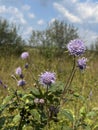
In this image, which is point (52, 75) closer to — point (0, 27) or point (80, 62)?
point (80, 62)

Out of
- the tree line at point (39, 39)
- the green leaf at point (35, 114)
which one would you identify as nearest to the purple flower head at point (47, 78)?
the green leaf at point (35, 114)

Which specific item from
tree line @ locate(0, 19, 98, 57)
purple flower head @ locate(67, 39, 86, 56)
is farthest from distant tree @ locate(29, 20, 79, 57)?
purple flower head @ locate(67, 39, 86, 56)

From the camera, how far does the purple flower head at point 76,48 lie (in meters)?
2.17

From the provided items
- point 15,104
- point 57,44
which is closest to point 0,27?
point 57,44

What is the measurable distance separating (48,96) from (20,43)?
1898cm

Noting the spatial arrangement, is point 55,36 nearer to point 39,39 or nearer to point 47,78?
point 39,39

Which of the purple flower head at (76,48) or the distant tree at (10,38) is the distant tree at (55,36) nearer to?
the distant tree at (10,38)

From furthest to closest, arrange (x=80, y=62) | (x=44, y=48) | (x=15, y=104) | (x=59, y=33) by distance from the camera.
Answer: (x=59, y=33) → (x=44, y=48) → (x=15, y=104) → (x=80, y=62)

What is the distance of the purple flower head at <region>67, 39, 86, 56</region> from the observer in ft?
7.11

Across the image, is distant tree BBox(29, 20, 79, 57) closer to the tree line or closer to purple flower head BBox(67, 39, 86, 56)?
the tree line

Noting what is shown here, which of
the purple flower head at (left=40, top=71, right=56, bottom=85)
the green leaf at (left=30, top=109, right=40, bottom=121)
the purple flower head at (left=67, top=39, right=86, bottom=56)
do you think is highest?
the purple flower head at (left=67, top=39, right=86, bottom=56)

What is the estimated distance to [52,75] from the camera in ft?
7.34

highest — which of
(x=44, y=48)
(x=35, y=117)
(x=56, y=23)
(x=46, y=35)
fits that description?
(x=56, y=23)

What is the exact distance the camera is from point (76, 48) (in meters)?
2.19
